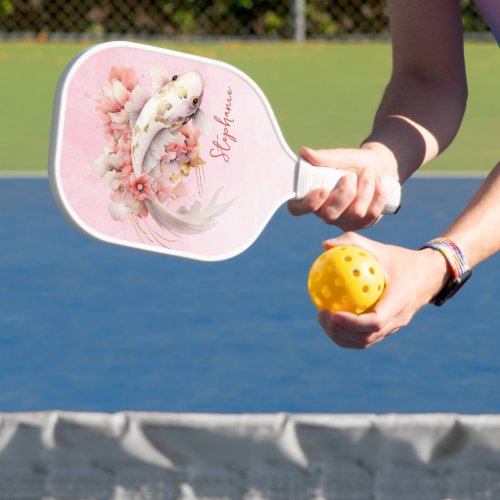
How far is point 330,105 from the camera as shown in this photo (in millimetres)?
9375

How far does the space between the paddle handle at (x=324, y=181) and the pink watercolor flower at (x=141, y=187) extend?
0.95 feet

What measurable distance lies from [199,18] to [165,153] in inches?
428

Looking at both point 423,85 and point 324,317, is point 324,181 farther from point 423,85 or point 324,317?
point 324,317

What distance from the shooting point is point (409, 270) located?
2.16m

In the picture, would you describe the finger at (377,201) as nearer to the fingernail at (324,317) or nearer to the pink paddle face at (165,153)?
A: the pink paddle face at (165,153)

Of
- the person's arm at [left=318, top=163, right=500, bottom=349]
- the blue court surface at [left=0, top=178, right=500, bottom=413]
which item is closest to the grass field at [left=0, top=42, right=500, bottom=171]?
the blue court surface at [left=0, top=178, right=500, bottom=413]

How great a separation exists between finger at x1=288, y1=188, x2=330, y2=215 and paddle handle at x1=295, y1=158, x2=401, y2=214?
12mm

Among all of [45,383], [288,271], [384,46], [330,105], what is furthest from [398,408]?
[384,46]

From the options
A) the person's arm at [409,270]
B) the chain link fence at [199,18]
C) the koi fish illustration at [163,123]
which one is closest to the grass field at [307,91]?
the chain link fence at [199,18]

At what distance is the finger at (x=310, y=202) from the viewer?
8.06ft

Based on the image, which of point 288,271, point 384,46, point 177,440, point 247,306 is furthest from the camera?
point 384,46

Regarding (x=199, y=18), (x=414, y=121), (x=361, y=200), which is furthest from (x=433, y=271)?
(x=199, y=18)

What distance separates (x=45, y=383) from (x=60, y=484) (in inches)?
79.5

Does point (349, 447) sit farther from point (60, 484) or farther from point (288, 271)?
point (288, 271)
